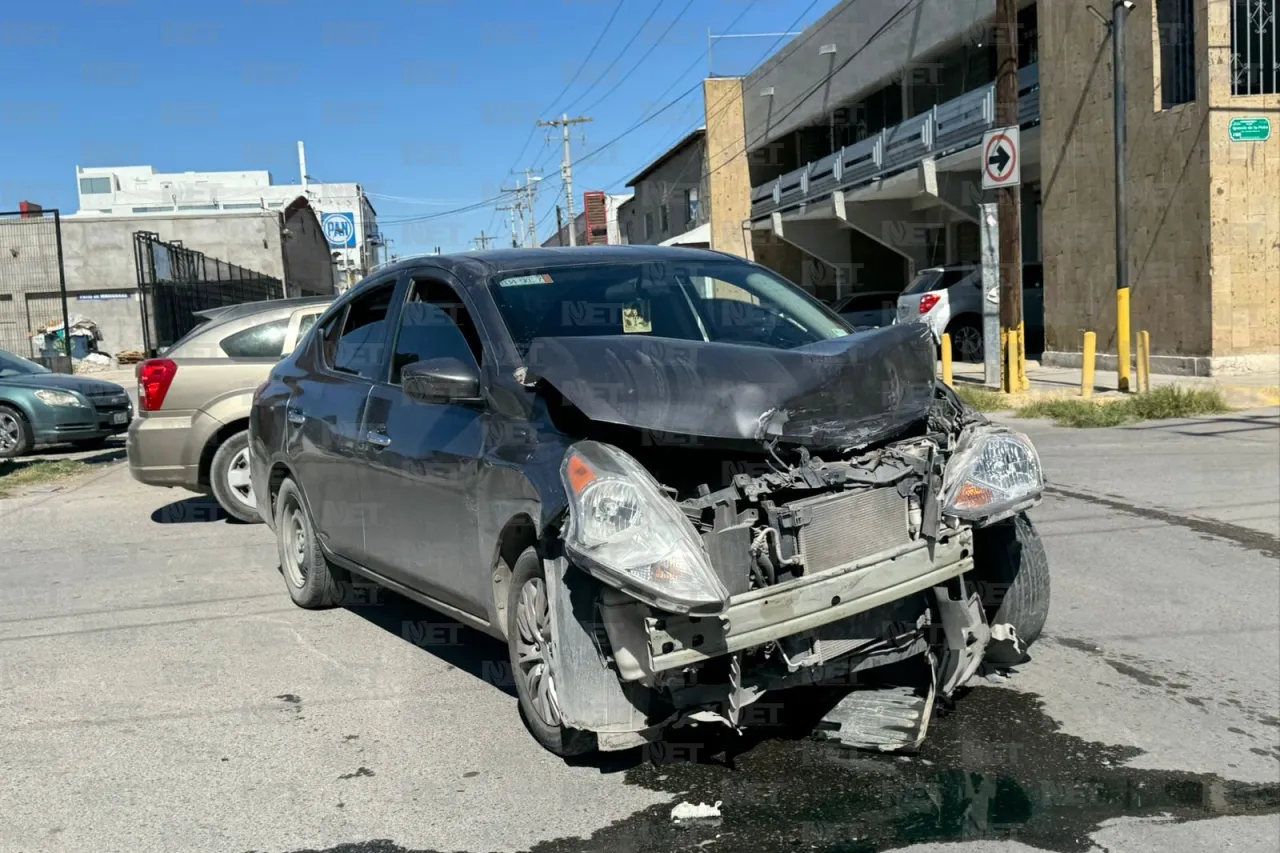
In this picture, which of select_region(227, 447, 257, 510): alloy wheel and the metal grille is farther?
select_region(227, 447, 257, 510): alloy wheel

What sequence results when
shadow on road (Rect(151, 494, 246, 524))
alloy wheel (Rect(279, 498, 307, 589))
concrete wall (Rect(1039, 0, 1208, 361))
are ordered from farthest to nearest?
concrete wall (Rect(1039, 0, 1208, 361)) → shadow on road (Rect(151, 494, 246, 524)) → alloy wheel (Rect(279, 498, 307, 589))

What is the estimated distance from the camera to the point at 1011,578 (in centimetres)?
402

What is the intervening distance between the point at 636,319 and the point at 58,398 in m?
11.7

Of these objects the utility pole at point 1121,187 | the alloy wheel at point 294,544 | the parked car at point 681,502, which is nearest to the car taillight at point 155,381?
the alloy wheel at point 294,544

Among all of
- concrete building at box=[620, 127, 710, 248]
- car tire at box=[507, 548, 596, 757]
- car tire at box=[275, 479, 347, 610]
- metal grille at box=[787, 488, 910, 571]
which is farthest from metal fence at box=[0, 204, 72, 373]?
metal grille at box=[787, 488, 910, 571]

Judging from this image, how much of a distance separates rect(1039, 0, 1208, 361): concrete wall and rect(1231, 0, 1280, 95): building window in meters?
0.43

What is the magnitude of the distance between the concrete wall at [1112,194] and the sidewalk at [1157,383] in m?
0.45

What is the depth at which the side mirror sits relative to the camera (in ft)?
13.1

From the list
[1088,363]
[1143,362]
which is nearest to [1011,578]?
[1088,363]

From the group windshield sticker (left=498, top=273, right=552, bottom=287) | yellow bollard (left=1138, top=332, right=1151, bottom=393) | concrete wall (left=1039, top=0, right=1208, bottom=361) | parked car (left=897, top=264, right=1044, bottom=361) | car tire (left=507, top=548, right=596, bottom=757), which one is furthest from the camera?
parked car (left=897, top=264, right=1044, bottom=361)

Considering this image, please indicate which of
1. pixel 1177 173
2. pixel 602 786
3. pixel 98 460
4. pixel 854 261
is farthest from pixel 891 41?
pixel 602 786

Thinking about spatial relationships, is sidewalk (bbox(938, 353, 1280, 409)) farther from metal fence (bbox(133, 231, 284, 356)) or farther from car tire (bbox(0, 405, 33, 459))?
metal fence (bbox(133, 231, 284, 356))

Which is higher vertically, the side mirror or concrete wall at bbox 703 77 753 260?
concrete wall at bbox 703 77 753 260

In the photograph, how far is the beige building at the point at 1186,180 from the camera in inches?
590
